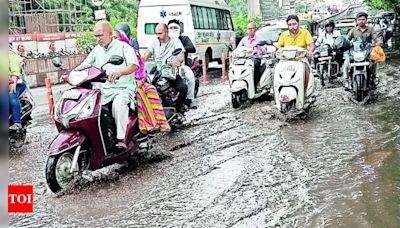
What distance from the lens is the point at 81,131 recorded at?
5.57m

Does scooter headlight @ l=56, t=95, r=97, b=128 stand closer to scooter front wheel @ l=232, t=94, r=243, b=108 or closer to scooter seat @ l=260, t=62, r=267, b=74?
scooter front wheel @ l=232, t=94, r=243, b=108

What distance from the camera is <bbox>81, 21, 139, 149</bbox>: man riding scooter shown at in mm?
5986

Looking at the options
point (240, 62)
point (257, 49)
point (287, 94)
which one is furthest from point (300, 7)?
point (287, 94)

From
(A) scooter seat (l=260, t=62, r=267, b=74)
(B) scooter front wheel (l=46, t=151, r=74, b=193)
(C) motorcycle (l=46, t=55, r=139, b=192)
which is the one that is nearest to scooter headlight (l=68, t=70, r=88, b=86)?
(C) motorcycle (l=46, t=55, r=139, b=192)

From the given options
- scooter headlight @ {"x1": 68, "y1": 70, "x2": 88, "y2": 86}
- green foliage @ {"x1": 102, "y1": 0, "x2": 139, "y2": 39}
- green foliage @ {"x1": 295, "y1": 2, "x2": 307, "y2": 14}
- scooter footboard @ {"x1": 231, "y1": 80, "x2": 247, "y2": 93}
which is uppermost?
green foliage @ {"x1": 295, "y1": 2, "x2": 307, "y2": 14}

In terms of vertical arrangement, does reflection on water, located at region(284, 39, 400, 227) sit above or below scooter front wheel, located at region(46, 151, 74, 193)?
below

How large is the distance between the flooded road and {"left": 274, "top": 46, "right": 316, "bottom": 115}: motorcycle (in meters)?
0.31

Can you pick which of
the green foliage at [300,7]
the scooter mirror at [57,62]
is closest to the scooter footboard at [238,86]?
the scooter mirror at [57,62]

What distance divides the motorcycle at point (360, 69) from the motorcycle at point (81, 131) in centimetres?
527

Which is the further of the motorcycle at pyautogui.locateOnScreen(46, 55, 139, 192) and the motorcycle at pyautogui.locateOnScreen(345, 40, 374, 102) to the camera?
the motorcycle at pyautogui.locateOnScreen(345, 40, 374, 102)

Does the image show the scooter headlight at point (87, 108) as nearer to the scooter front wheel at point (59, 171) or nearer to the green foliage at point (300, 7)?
the scooter front wheel at point (59, 171)

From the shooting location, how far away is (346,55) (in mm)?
10906

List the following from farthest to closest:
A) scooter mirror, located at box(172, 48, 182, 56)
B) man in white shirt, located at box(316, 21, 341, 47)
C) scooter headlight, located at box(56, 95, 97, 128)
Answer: man in white shirt, located at box(316, 21, 341, 47) → scooter mirror, located at box(172, 48, 182, 56) → scooter headlight, located at box(56, 95, 97, 128)

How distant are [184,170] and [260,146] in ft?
4.48
